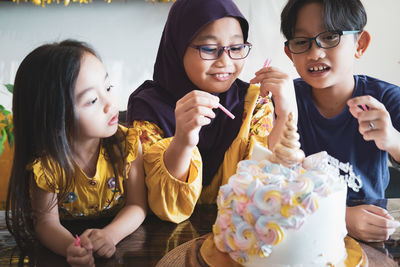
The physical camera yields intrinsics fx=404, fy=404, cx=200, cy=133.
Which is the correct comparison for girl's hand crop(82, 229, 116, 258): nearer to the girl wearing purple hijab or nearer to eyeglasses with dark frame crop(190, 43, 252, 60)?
the girl wearing purple hijab

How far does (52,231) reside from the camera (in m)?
1.02

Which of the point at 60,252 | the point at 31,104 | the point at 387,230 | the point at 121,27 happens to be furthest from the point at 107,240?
the point at 121,27

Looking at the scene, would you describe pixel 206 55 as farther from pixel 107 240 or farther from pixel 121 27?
pixel 121 27

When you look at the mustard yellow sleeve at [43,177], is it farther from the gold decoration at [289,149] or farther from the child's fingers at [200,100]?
the gold decoration at [289,149]

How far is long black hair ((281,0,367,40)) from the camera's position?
1383 mm

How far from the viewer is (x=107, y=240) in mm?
952

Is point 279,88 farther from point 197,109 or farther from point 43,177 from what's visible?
point 43,177

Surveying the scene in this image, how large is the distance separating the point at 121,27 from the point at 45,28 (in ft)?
2.04

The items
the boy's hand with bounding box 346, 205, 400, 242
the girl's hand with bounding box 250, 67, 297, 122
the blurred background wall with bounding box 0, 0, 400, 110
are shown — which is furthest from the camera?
the blurred background wall with bounding box 0, 0, 400, 110

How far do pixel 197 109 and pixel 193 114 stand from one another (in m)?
0.02

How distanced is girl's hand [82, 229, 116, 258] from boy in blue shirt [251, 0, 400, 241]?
64cm

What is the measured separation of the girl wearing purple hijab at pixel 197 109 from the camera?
1.19 metres

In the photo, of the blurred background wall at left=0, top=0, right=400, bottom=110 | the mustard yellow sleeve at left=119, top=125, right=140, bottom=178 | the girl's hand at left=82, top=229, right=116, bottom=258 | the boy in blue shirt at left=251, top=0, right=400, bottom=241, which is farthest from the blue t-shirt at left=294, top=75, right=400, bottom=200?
the blurred background wall at left=0, top=0, right=400, bottom=110

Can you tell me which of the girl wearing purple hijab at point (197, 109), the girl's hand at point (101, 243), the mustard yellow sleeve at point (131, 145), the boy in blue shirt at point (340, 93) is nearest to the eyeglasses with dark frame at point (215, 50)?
the girl wearing purple hijab at point (197, 109)
